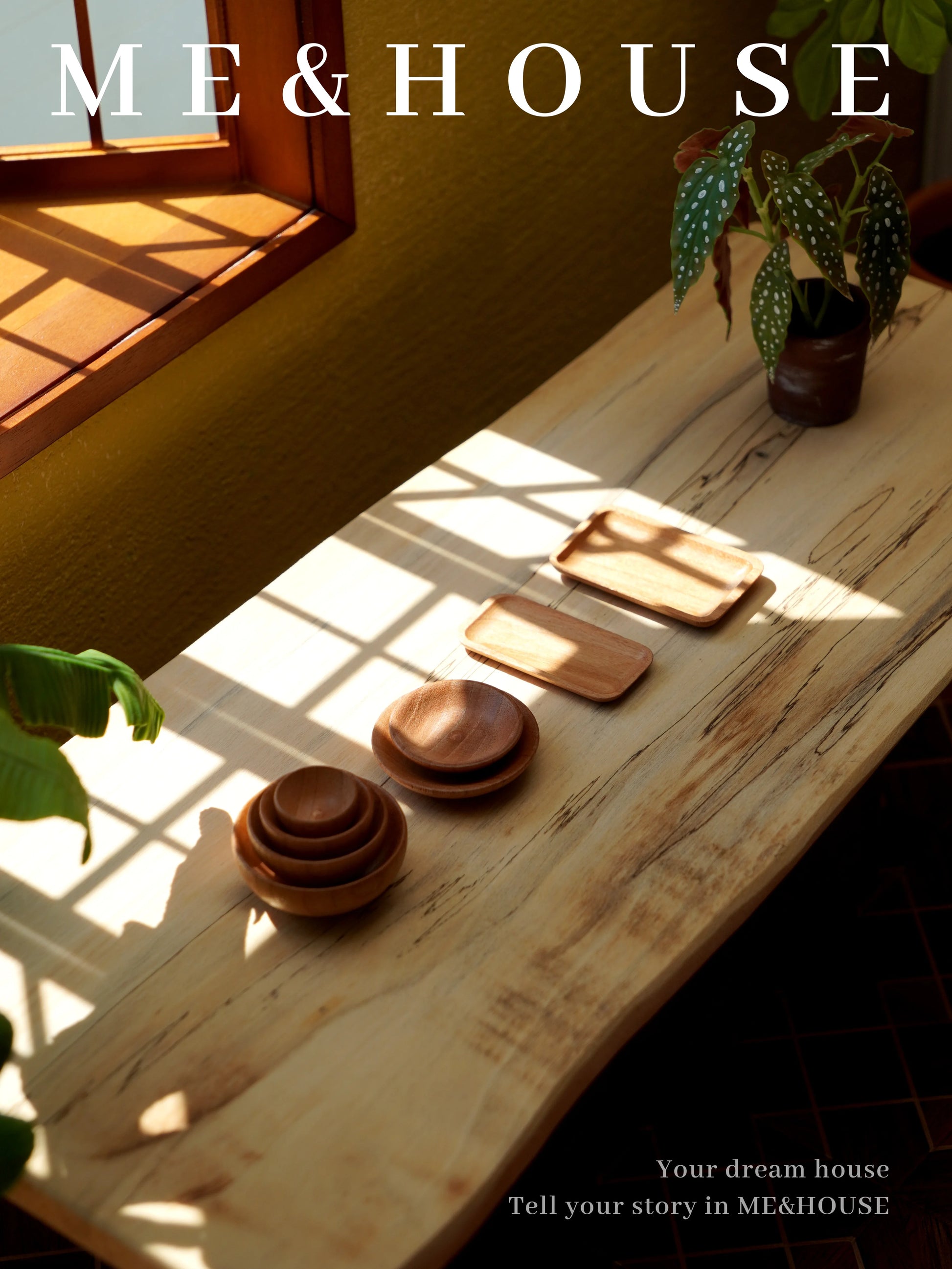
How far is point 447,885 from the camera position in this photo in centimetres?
158

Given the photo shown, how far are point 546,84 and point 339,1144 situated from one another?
2.05 m

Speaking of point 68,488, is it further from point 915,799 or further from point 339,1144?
point 915,799

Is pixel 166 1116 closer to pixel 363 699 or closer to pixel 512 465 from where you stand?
pixel 363 699

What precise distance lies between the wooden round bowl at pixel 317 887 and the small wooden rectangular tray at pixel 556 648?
344 millimetres

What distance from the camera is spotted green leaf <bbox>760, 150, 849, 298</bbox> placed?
190 cm

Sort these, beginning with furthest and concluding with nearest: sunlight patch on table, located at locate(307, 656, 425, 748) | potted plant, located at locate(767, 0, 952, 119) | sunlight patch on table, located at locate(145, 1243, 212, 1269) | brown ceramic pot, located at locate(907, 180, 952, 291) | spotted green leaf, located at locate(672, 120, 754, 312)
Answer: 1. brown ceramic pot, located at locate(907, 180, 952, 291)
2. potted plant, located at locate(767, 0, 952, 119)
3. spotted green leaf, located at locate(672, 120, 754, 312)
4. sunlight patch on table, located at locate(307, 656, 425, 748)
5. sunlight patch on table, located at locate(145, 1243, 212, 1269)

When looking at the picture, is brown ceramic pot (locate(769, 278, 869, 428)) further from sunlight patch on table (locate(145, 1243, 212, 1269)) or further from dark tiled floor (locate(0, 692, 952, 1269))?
sunlight patch on table (locate(145, 1243, 212, 1269))

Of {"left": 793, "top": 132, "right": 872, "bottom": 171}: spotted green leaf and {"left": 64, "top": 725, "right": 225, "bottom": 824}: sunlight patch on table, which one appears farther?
{"left": 793, "top": 132, "right": 872, "bottom": 171}: spotted green leaf

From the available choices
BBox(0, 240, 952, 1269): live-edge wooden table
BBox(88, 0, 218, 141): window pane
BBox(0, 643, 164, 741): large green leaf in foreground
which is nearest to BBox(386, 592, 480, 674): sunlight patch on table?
BBox(0, 240, 952, 1269): live-edge wooden table

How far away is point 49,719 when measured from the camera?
1476mm

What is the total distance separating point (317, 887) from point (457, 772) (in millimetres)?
235

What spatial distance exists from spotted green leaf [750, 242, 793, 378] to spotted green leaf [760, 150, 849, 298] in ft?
0.17

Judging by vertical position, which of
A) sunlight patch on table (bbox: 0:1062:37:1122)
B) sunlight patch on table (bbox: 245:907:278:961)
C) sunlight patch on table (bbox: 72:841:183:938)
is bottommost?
sunlight patch on table (bbox: 0:1062:37:1122)

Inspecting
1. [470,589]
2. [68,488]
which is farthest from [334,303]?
[470,589]
